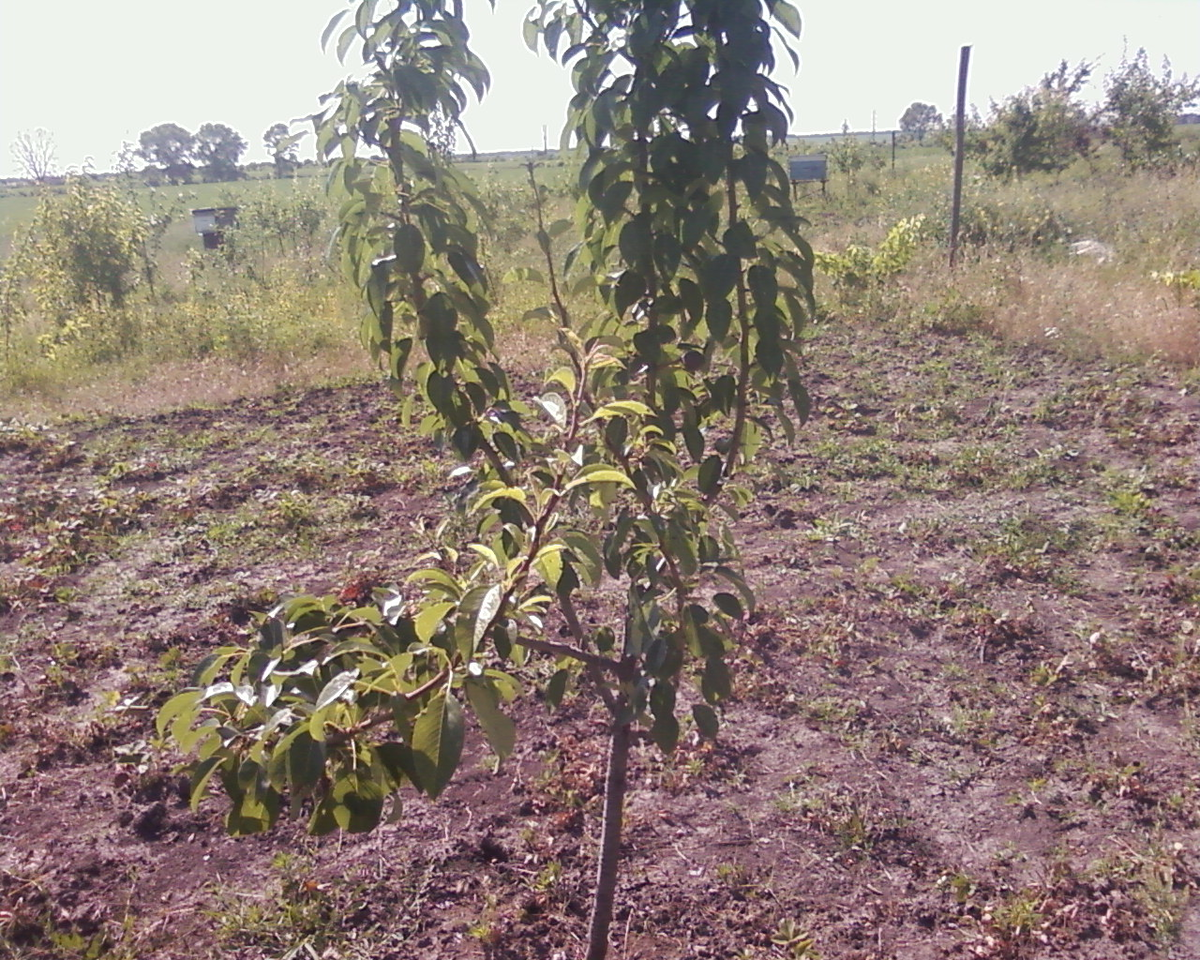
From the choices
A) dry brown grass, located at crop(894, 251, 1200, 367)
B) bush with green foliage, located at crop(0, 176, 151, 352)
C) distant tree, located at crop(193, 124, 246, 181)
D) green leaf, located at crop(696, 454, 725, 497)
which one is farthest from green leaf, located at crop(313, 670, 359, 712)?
distant tree, located at crop(193, 124, 246, 181)

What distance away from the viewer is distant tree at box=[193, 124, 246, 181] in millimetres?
66262

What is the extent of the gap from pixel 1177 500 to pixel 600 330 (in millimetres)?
4126

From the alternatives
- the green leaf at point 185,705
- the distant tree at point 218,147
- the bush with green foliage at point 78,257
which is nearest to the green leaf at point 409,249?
the green leaf at point 185,705

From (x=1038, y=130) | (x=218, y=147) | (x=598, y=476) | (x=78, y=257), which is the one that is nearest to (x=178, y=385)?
(x=78, y=257)

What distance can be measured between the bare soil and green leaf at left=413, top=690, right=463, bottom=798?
104 cm

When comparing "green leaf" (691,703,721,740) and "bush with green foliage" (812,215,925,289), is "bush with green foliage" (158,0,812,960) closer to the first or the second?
"green leaf" (691,703,721,740)

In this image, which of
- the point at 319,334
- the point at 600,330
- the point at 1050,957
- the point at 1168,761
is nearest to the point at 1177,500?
the point at 1168,761

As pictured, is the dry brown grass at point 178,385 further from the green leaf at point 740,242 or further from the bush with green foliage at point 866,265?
the green leaf at point 740,242

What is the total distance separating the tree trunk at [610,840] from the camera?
1.78 m

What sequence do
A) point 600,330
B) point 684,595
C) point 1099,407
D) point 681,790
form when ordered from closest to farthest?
1. point 684,595
2. point 600,330
3. point 681,790
4. point 1099,407

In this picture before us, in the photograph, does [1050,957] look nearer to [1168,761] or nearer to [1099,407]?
[1168,761]

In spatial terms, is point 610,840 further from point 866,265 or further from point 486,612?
point 866,265

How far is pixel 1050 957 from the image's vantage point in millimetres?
2084

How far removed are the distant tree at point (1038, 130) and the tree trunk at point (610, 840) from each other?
18.3 m
